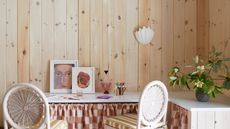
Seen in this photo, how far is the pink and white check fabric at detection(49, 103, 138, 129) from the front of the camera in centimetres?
269

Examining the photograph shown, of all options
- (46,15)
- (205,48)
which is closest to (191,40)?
(205,48)

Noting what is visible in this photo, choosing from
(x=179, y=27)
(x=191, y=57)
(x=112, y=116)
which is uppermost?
(x=179, y=27)

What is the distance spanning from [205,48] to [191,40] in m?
0.19

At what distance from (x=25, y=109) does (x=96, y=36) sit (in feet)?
4.15

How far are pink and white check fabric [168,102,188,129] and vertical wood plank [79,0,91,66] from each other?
104cm

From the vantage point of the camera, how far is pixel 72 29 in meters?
3.14

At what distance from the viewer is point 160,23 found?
10.6 ft

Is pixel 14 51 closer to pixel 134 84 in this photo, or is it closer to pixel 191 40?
pixel 134 84

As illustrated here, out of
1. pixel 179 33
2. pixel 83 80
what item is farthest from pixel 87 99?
pixel 179 33

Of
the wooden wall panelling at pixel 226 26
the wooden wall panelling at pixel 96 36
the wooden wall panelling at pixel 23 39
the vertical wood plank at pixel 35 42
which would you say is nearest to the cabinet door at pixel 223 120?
the wooden wall panelling at pixel 226 26

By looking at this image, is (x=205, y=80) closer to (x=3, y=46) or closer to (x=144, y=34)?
(x=144, y=34)

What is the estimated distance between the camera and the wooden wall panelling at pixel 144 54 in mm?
3207

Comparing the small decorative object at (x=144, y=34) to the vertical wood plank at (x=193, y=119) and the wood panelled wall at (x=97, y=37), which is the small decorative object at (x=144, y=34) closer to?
the wood panelled wall at (x=97, y=37)

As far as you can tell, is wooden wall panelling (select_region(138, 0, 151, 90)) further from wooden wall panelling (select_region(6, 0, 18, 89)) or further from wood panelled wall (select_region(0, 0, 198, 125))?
wooden wall panelling (select_region(6, 0, 18, 89))
